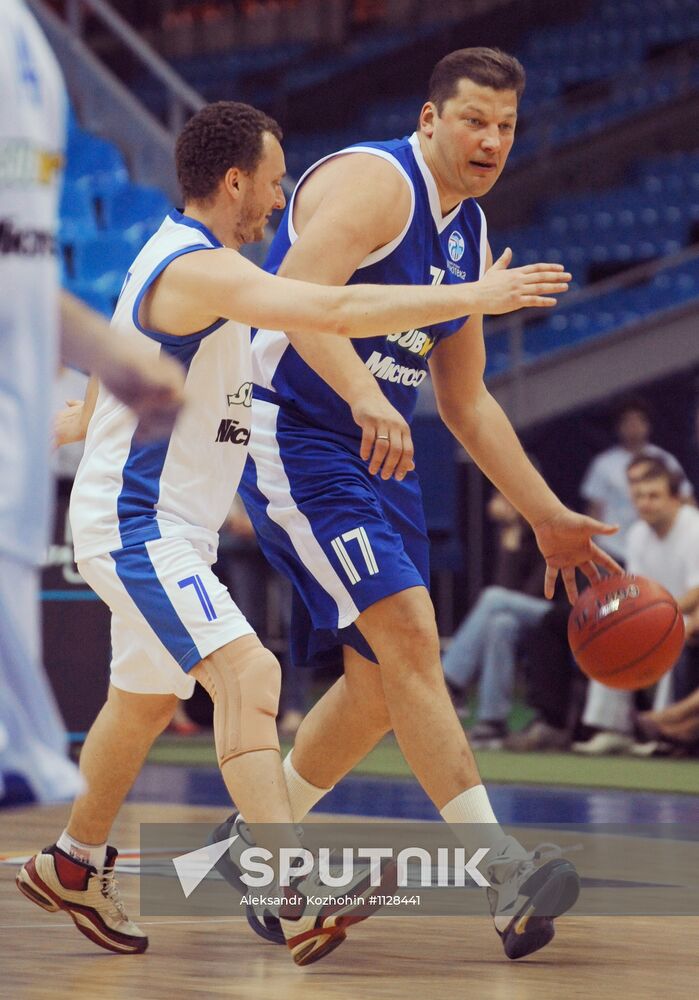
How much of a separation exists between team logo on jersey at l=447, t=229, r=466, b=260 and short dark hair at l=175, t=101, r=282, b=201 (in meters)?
0.68

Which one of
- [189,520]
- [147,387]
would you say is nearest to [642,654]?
[189,520]

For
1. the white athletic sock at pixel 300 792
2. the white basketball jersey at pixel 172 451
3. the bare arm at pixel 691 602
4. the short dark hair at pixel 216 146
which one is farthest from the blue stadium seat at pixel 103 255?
the white basketball jersey at pixel 172 451

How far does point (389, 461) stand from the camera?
13.0 ft

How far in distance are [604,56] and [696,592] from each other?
12.1 metres

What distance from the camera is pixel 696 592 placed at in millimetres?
9578

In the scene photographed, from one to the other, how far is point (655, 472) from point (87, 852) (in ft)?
19.8

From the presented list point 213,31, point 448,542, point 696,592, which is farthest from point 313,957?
point 213,31

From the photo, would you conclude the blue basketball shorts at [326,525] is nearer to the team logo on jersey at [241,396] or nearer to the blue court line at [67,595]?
the team logo on jersey at [241,396]

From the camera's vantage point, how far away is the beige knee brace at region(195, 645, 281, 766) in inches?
151

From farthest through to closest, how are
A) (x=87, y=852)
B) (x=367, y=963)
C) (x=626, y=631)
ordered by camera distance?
(x=626, y=631)
(x=87, y=852)
(x=367, y=963)

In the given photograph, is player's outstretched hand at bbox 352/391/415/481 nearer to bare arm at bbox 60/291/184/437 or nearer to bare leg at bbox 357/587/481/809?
bare leg at bbox 357/587/481/809

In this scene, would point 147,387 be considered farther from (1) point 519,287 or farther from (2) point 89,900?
(2) point 89,900

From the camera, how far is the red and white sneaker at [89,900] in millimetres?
4148

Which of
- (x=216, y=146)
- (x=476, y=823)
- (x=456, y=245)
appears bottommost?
(x=476, y=823)
